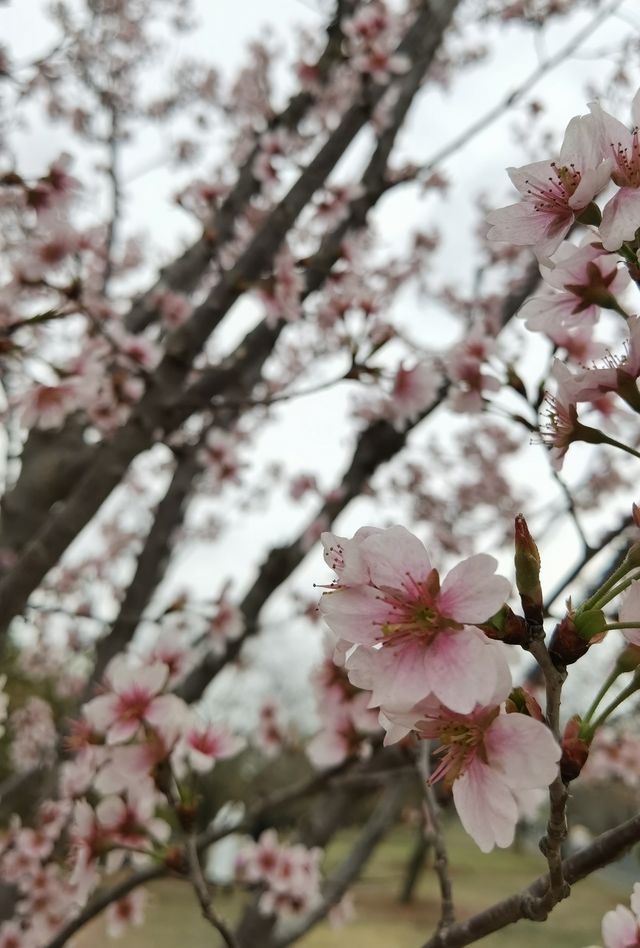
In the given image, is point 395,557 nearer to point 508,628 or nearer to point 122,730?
point 508,628

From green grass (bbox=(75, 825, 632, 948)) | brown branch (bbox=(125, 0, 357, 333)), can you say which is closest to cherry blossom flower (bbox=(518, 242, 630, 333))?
brown branch (bbox=(125, 0, 357, 333))

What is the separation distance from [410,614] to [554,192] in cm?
48

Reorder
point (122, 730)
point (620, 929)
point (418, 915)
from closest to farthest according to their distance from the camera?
point (620, 929) < point (122, 730) < point (418, 915)

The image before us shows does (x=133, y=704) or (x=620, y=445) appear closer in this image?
(x=620, y=445)

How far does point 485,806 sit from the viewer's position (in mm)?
617

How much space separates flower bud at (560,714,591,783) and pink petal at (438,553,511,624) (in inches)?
5.4

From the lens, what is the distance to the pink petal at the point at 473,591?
0.59 metres

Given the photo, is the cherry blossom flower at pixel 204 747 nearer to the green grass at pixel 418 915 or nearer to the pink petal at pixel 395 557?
the pink petal at pixel 395 557

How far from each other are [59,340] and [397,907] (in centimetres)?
718

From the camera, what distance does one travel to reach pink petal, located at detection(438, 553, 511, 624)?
0.59 metres

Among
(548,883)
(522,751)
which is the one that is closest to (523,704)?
(522,751)

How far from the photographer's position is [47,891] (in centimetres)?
218

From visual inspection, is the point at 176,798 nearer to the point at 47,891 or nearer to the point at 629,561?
the point at 629,561

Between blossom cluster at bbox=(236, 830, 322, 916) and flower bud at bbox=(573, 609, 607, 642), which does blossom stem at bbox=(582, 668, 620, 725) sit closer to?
flower bud at bbox=(573, 609, 607, 642)
